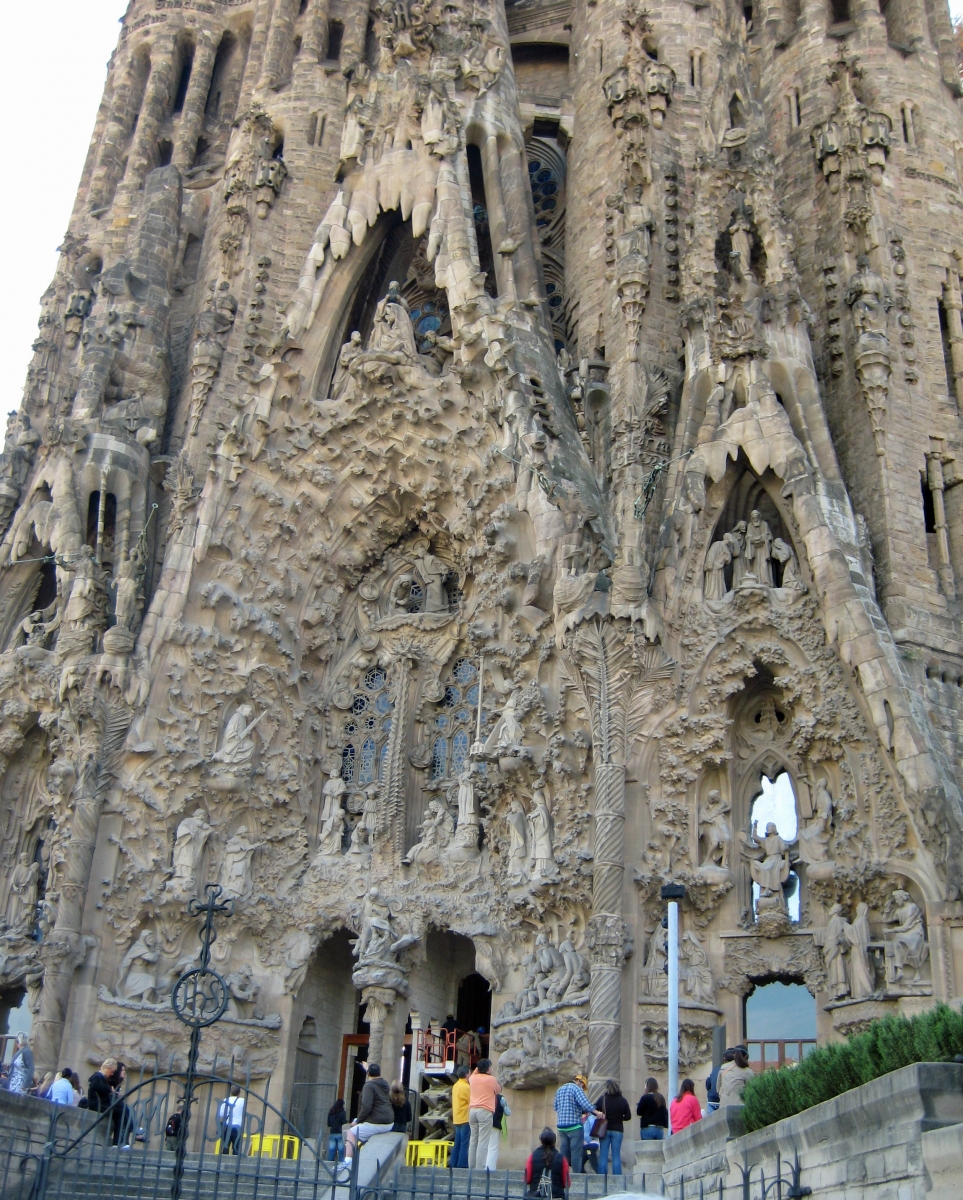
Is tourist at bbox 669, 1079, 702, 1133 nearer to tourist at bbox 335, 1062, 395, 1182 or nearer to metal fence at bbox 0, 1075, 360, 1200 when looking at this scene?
tourist at bbox 335, 1062, 395, 1182

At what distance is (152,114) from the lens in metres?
25.5

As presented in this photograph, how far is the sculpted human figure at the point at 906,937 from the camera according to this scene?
13.0 m

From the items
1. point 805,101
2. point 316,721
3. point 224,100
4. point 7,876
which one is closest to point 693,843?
point 316,721

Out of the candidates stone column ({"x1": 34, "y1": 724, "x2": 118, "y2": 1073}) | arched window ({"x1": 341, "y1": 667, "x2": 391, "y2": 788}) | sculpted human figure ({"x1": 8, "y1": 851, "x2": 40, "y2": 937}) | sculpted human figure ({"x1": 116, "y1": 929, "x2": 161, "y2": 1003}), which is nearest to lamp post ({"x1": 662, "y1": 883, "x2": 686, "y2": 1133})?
arched window ({"x1": 341, "y1": 667, "x2": 391, "y2": 788})

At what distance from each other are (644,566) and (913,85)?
29.7 feet

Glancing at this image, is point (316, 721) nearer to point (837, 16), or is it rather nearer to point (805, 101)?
point (805, 101)

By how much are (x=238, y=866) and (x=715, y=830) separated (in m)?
6.19

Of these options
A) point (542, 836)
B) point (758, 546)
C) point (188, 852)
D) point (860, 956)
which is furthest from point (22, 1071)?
point (758, 546)

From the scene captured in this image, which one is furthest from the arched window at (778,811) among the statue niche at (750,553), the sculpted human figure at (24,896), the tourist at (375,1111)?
the sculpted human figure at (24,896)

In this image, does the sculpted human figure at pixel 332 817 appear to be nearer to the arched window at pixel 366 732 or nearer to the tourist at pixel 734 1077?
the arched window at pixel 366 732

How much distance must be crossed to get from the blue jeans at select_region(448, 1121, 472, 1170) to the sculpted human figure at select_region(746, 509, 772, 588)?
6740 mm

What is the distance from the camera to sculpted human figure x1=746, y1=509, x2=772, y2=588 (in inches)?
611

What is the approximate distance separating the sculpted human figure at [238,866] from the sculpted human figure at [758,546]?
285 inches

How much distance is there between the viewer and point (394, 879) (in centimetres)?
1728
